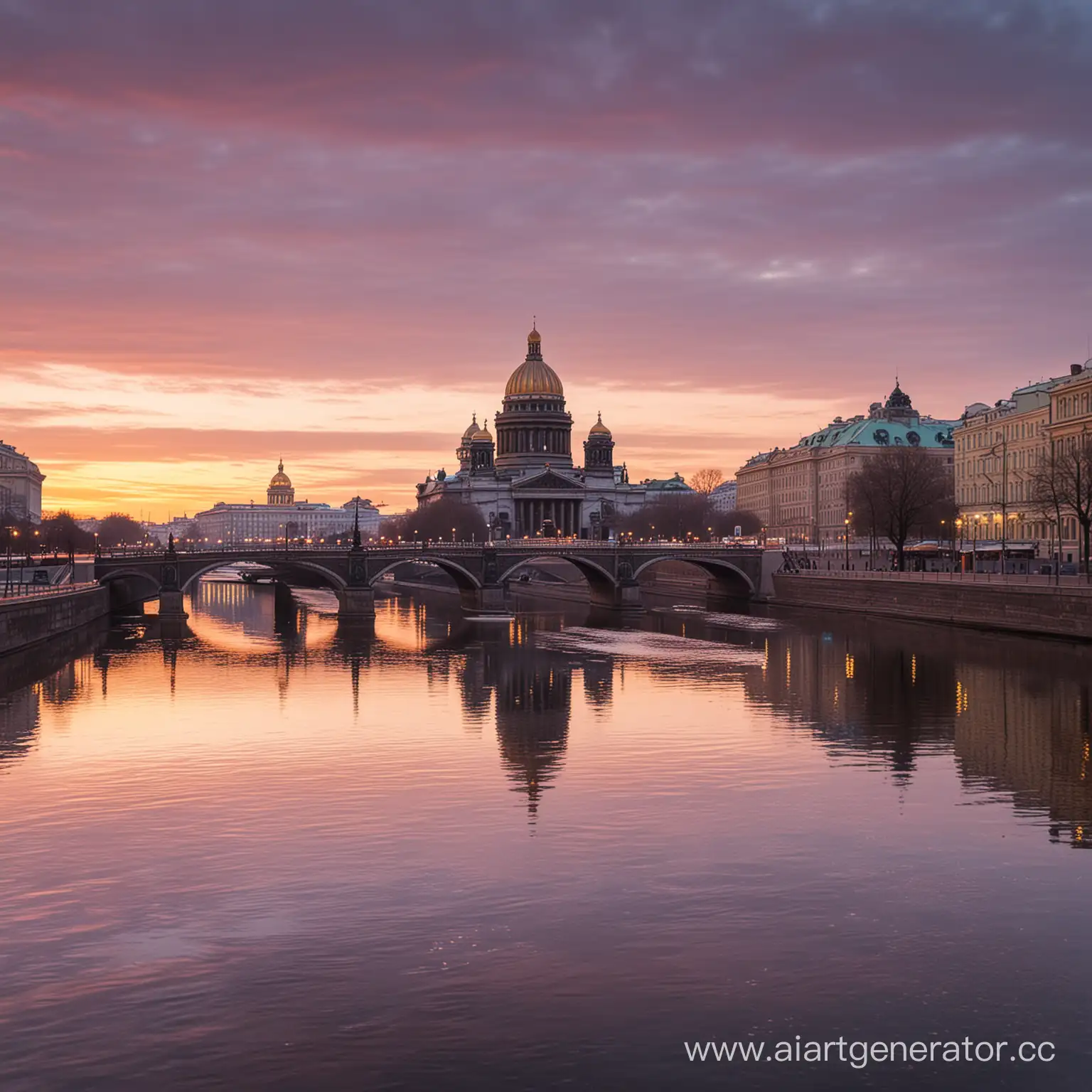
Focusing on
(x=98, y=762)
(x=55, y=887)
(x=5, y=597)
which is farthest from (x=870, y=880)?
(x=5, y=597)

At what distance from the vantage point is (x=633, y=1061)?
18.0m

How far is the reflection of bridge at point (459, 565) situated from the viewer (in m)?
102

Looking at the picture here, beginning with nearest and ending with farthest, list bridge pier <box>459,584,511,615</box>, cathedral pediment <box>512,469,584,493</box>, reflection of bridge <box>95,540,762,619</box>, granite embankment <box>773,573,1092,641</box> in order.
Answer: granite embankment <box>773,573,1092,641</box> < reflection of bridge <box>95,540,762,619</box> < bridge pier <box>459,584,511,615</box> < cathedral pediment <box>512,469,584,493</box>

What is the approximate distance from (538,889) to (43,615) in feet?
166

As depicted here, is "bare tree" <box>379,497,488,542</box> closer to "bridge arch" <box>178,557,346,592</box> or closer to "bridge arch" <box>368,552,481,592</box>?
"bridge arch" <box>368,552,481,592</box>

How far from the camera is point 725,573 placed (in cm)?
12138

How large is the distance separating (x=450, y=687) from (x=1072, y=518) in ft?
189

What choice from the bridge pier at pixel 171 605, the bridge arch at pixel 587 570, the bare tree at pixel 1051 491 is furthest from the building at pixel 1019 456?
the bridge pier at pixel 171 605

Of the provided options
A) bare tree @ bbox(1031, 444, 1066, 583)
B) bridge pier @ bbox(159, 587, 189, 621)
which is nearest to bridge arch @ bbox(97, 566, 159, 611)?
bridge pier @ bbox(159, 587, 189, 621)

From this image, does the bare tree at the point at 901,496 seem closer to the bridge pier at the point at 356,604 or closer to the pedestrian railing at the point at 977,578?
the pedestrian railing at the point at 977,578

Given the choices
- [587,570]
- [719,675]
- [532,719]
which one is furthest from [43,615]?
[587,570]

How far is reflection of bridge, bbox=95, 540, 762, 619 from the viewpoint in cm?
10194

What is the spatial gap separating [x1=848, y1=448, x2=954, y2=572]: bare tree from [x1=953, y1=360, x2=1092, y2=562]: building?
9.53ft

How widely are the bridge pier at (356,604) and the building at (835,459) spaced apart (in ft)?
224
